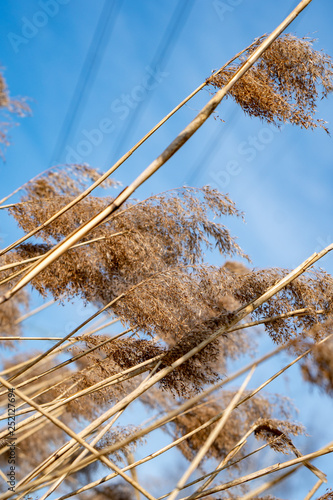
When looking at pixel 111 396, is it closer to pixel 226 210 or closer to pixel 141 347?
pixel 141 347

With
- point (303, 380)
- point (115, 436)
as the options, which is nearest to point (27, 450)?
point (115, 436)

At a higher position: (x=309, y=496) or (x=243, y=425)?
(x=243, y=425)

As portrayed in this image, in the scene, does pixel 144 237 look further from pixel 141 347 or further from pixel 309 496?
pixel 309 496

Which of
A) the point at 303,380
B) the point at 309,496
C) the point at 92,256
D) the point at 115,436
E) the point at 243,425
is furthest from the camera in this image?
the point at 243,425

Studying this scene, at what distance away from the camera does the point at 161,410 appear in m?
5.71

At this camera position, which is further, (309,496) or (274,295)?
(274,295)

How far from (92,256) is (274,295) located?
1.20 meters

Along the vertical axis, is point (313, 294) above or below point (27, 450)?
below

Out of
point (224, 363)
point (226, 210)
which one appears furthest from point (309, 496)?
point (224, 363)

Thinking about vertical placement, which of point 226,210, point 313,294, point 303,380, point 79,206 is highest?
point 79,206

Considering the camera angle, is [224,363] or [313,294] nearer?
[313,294]

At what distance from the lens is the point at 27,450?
5.64 metres

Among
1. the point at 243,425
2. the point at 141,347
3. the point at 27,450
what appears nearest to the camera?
the point at 141,347

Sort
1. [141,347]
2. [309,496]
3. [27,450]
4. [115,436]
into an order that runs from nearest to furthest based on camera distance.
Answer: [309,496] < [141,347] < [115,436] < [27,450]
